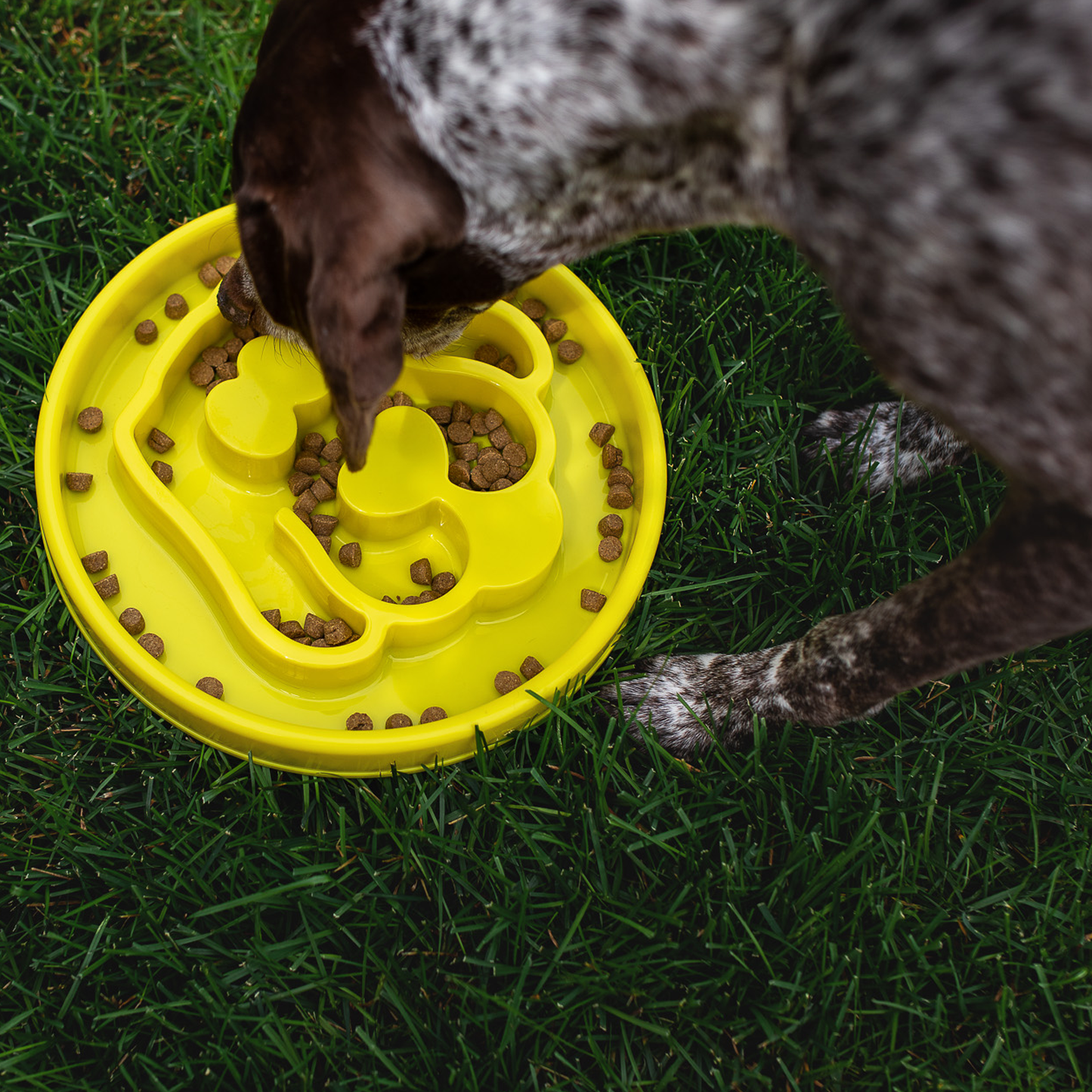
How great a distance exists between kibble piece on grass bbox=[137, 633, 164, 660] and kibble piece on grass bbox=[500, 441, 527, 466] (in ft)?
3.96

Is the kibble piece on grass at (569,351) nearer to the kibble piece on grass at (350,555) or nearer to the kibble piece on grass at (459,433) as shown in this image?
the kibble piece on grass at (459,433)

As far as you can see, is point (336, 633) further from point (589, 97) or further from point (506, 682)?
point (589, 97)

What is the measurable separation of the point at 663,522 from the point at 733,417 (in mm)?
504

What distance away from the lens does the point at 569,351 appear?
10.8 ft

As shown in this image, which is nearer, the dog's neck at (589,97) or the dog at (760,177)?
the dog at (760,177)

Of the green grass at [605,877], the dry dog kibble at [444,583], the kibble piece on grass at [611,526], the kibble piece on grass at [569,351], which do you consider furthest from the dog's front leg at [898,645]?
the kibble piece on grass at [569,351]

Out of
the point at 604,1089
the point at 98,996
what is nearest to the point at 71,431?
the point at 98,996

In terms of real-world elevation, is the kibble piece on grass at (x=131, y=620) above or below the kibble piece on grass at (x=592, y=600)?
above

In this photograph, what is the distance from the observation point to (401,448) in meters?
3.05

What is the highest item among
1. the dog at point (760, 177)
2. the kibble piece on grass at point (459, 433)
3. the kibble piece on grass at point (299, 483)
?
the dog at point (760, 177)

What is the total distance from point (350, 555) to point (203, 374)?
792 mm

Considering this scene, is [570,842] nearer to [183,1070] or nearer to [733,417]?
[183,1070]

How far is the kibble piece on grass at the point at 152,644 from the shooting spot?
2.77 metres

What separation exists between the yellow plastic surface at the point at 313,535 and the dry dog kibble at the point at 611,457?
0.06 m
